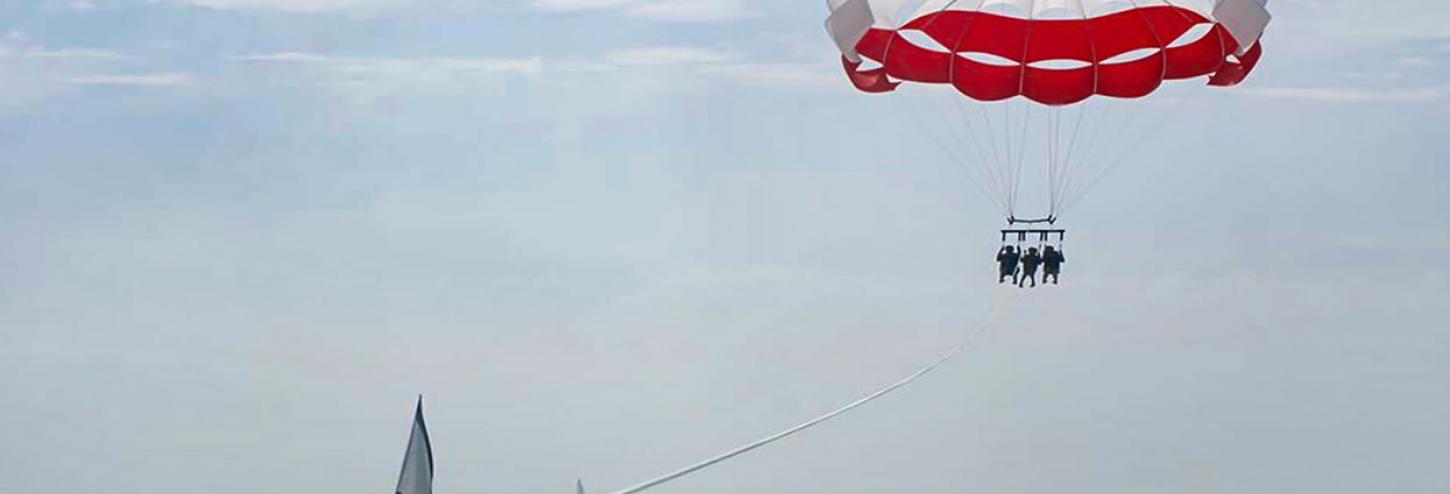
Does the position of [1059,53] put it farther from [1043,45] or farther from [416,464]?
[416,464]

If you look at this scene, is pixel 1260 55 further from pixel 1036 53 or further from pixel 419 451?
pixel 419 451

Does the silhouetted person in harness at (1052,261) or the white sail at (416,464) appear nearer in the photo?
the white sail at (416,464)

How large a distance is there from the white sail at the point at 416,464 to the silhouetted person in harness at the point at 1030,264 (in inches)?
427

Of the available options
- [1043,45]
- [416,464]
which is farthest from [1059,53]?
[416,464]

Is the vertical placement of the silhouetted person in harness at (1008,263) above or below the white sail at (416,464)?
above

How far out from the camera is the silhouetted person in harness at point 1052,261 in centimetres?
3228

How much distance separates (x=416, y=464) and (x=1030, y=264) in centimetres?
1111

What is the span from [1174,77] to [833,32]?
4.50 m

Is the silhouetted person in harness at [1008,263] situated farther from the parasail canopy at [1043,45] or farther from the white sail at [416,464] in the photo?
the white sail at [416,464]

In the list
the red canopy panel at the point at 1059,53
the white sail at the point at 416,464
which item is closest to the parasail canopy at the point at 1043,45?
the red canopy panel at the point at 1059,53

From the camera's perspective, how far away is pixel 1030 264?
3253 cm

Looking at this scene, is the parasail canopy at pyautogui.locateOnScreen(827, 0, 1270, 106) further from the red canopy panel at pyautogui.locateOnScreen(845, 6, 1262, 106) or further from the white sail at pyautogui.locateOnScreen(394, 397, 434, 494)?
the white sail at pyautogui.locateOnScreen(394, 397, 434, 494)

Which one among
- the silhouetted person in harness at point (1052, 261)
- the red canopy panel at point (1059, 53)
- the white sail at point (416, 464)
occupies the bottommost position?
the white sail at point (416, 464)

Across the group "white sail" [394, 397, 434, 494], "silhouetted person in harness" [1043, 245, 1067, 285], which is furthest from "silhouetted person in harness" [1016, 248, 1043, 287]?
"white sail" [394, 397, 434, 494]
